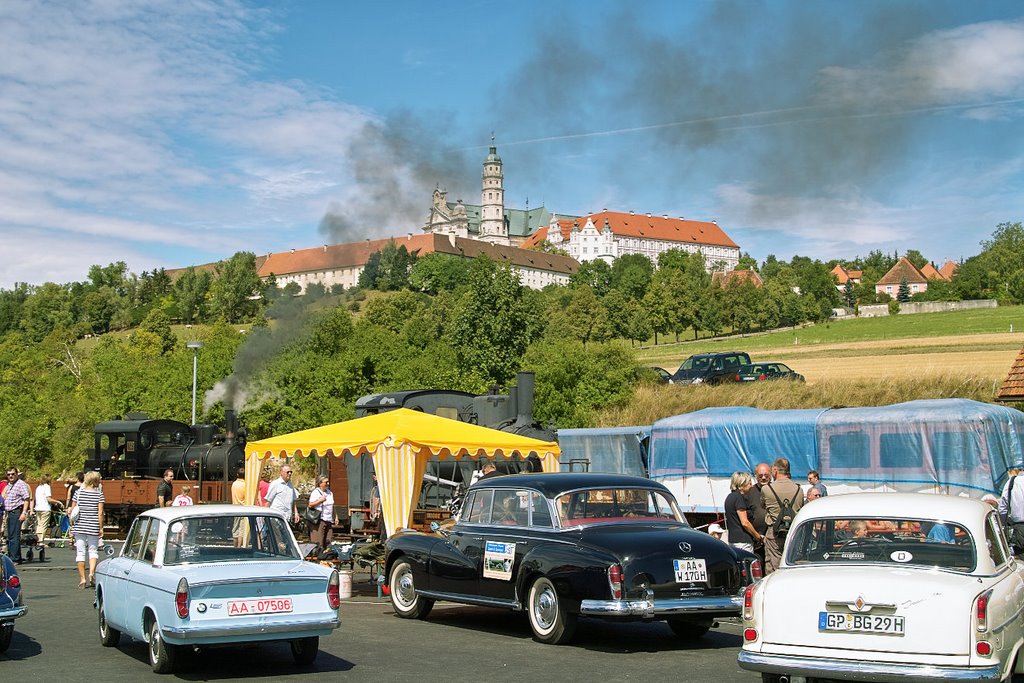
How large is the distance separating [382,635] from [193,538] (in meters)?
2.95

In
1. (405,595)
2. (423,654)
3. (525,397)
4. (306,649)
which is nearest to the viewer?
(306,649)

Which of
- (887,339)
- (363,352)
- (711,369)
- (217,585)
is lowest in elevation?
(217,585)

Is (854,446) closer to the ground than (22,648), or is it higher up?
higher up

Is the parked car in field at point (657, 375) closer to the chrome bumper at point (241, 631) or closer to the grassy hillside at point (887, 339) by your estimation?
the grassy hillside at point (887, 339)

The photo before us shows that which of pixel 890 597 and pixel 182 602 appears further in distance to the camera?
pixel 182 602

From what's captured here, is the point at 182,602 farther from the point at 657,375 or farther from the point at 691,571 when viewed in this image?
the point at 657,375

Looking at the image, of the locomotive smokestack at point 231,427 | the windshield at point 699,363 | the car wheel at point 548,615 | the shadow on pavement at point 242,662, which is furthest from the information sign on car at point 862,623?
the windshield at point 699,363

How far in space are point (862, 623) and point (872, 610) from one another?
0.12 metres

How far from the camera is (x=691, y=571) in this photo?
10.6 metres

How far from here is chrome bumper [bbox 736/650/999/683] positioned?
7.02 metres

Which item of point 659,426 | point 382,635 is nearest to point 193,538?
point 382,635

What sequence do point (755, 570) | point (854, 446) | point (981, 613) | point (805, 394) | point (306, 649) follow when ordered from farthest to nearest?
point (805, 394) < point (854, 446) < point (755, 570) < point (306, 649) < point (981, 613)

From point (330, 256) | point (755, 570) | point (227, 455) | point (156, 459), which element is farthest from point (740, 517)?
point (330, 256)

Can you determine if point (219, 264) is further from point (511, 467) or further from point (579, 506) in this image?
point (579, 506)
